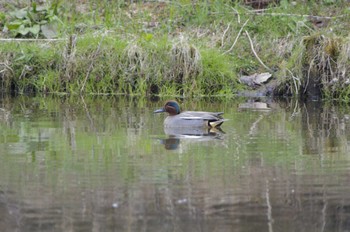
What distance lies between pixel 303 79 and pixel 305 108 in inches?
56.0

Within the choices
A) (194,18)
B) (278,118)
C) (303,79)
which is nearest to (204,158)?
(278,118)

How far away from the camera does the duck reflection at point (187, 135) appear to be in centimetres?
961

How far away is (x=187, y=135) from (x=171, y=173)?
275cm

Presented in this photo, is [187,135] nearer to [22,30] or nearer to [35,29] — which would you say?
[35,29]

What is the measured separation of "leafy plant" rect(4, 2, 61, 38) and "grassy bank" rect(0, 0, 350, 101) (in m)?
0.04

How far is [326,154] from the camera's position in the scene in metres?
8.75

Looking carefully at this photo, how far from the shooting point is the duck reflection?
9.61m

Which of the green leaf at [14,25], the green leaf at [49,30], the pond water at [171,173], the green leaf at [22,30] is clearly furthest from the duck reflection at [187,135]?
the green leaf at [14,25]

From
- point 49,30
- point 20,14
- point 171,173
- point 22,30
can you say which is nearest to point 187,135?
point 171,173

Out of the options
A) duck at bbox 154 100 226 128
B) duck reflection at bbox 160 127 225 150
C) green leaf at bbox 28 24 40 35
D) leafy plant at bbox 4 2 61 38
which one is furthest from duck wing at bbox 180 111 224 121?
green leaf at bbox 28 24 40 35

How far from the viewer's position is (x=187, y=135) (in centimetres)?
1041

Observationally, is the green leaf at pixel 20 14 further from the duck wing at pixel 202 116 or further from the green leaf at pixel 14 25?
the duck wing at pixel 202 116

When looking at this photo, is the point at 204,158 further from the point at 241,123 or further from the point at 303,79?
the point at 303,79

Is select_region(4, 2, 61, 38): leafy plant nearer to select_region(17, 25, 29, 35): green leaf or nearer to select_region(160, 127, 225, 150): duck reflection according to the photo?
select_region(17, 25, 29, 35): green leaf
